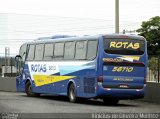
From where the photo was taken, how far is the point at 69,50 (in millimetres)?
24375

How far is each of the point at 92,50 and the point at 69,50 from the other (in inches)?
88.5

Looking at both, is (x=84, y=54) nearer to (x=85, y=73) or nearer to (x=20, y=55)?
(x=85, y=73)

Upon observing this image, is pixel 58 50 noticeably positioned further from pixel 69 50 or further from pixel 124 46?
pixel 124 46

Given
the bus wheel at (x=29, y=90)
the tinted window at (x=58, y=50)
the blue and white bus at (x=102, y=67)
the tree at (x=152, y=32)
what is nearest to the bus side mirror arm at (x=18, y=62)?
the bus wheel at (x=29, y=90)

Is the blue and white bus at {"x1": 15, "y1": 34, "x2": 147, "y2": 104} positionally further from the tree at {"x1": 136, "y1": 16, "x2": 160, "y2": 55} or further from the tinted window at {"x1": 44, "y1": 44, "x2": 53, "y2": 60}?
the tree at {"x1": 136, "y1": 16, "x2": 160, "y2": 55}

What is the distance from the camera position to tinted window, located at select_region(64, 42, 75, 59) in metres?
24.1

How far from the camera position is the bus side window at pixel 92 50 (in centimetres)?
2222

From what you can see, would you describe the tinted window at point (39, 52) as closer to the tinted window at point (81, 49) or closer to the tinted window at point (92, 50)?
the tinted window at point (81, 49)

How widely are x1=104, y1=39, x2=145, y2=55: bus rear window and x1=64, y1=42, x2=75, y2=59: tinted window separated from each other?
2376 millimetres

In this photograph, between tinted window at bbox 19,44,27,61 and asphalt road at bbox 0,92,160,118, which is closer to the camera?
asphalt road at bbox 0,92,160,118

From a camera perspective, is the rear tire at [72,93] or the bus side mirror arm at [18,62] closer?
the rear tire at [72,93]

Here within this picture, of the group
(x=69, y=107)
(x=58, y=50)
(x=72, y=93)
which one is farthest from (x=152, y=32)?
(x=69, y=107)

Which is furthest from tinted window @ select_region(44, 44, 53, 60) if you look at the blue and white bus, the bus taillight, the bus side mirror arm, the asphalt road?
the bus taillight

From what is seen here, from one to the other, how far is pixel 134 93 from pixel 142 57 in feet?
5.29
